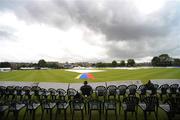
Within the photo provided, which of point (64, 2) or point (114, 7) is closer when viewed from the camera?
point (64, 2)

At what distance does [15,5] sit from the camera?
10805mm

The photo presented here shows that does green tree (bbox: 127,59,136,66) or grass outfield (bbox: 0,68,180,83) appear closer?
grass outfield (bbox: 0,68,180,83)

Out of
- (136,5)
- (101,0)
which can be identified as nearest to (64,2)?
(101,0)

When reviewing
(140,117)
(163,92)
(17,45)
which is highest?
(17,45)

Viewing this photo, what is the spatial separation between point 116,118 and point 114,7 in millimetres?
9245

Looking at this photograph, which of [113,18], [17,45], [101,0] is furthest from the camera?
[17,45]

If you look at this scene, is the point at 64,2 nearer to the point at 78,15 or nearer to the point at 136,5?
the point at 78,15

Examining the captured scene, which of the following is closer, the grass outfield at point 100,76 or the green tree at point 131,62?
the grass outfield at point 100,76

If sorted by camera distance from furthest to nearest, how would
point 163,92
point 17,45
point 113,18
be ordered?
point 17,45 → point 113,18 → point 163,92

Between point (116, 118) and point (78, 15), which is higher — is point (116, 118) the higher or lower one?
the lower one

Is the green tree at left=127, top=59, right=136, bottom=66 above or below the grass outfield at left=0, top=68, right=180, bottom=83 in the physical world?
above

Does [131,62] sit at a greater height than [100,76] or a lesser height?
greater

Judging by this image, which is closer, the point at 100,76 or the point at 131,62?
the point at 100,76

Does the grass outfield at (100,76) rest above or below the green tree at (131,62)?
below
